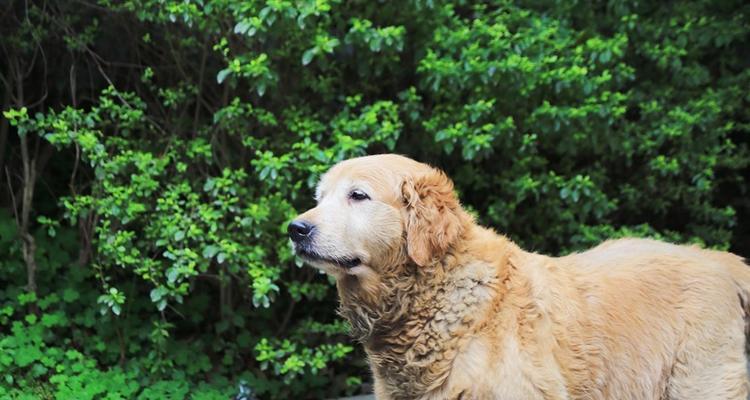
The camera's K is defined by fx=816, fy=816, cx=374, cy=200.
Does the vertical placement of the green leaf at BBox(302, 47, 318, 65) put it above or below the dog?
above

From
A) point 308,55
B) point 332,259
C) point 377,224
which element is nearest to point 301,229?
point 332,259

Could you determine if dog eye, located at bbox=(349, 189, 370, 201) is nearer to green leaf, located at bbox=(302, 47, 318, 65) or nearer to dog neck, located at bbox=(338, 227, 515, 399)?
dog neck, located at bbox=(338, 227, 515, 399)

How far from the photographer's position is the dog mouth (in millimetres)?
3016

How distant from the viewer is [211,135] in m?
5.37

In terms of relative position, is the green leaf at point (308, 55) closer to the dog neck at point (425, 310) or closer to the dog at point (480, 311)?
the dog at point (480, 311)

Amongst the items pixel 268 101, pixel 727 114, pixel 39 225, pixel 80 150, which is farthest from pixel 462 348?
pixel 727 114

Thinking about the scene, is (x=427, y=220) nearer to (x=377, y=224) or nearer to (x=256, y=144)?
(x=377, y=224)

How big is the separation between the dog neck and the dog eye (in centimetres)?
30

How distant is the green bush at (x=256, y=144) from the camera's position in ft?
15.9

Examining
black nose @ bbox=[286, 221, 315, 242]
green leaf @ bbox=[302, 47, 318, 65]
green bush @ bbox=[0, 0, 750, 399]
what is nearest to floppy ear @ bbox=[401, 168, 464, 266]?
black nose @ bbox=[286, 221, 315, 242]

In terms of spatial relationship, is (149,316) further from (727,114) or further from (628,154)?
(727,114)

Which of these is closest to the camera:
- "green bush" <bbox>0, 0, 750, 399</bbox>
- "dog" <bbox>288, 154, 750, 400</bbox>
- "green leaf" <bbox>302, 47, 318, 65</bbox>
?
"dog" <bbox>288, 154, 750, 400</bbox>

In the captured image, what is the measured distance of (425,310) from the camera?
3090 mm

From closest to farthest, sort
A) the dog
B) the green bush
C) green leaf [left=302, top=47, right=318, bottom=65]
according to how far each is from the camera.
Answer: the dog
green leaf [left=302, top=47, right=318, bottom=65]
the green bush
